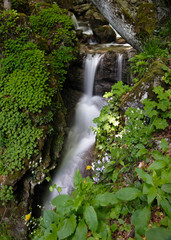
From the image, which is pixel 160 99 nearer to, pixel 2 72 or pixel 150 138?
pixel 150 138

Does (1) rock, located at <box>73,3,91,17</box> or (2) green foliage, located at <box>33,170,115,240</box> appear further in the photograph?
(1) rock, located at <box>73,3,91,17</box>

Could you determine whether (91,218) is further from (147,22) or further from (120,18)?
(147,22)

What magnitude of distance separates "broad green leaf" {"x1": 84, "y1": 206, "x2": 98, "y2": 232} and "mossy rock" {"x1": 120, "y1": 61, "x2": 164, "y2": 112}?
2.09m

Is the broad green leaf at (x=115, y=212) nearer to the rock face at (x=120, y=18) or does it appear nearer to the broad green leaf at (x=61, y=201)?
the broad green leaf at (x=61, y=201)

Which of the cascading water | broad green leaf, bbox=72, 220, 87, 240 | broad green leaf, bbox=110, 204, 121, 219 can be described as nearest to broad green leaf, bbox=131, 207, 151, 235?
broad green leaf, bbox=110, 204, 121, 219

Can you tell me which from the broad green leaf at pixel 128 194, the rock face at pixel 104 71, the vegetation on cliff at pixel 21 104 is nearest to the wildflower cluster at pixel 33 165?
the vegetation on cliff at pixel 21 104

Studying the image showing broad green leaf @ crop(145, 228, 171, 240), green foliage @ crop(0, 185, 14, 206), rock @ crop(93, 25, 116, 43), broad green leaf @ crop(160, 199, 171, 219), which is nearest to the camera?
broad green leaf @ crop(145, 228, 171, 240)

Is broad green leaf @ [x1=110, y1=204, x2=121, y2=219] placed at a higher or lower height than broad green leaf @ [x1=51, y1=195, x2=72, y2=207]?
lower

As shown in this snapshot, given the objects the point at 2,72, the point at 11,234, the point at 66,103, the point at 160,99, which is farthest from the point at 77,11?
the point at 11,234

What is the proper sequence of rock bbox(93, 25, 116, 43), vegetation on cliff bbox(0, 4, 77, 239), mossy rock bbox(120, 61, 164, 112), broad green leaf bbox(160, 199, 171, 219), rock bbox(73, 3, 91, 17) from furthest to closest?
rock bbox(73, 3, 91, 17), rock bbox(93, 25, 116, 43), vegetation on cliff bbox(0, 4, 77, 239), mossy rock bbox(120, 61, 164, 112), broad green leaf bbox(160, 199, 171, 219)

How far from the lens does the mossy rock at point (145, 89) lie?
9.29ft

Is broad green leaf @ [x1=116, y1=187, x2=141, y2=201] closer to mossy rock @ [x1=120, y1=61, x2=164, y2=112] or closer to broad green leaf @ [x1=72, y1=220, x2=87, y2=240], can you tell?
broad green leaf @ [x1=72, y1=220, x2=87, y2=240]

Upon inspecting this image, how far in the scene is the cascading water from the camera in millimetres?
4969

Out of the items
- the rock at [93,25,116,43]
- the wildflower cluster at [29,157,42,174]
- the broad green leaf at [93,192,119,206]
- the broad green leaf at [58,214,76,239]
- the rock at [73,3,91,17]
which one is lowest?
the wildflower cluster at [29,157,42,174]
